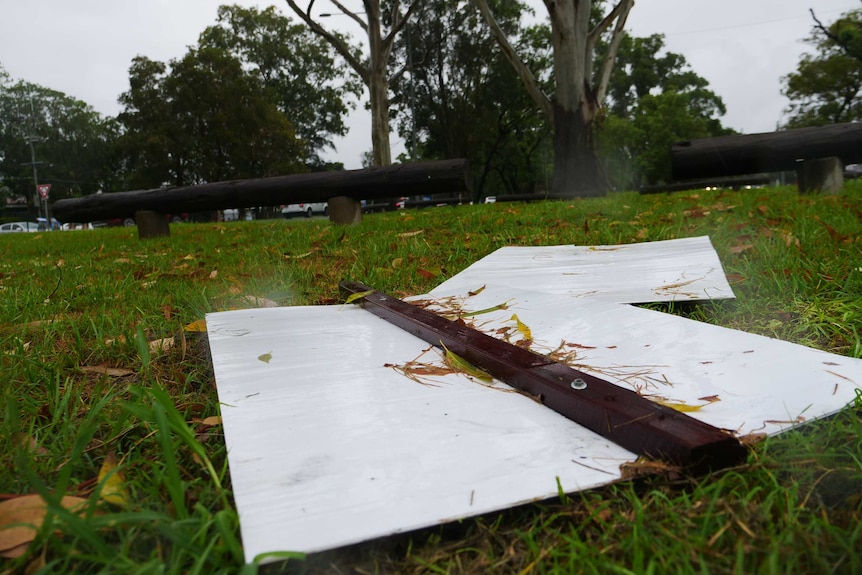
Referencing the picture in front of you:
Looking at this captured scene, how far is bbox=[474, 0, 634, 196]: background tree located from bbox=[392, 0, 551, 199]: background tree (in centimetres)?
1402

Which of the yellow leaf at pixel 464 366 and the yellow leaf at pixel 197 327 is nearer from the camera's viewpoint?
the yellow leaf at pixel 464 366

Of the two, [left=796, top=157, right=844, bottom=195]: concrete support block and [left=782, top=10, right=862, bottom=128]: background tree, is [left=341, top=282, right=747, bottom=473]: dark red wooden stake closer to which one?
[left=796, top=157, right=844, bottom=195]: concrete support block

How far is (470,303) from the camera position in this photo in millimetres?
2273

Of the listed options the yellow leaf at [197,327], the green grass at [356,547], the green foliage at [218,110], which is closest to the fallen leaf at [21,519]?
the green grass at [356,547]

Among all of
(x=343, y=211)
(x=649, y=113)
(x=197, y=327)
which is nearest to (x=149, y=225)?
(x=343, y=211)

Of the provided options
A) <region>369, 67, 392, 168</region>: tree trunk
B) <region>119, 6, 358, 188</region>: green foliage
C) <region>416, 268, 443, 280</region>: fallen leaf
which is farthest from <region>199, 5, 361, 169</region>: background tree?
<region>416, 268, 443, 280</region>: fallen leaf

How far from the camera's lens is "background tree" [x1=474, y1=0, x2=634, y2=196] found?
10008mm

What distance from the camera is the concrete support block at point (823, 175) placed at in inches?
218

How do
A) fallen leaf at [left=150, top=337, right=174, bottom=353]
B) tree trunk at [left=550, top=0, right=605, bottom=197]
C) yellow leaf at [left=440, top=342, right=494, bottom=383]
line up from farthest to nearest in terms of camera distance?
1. tree trunk at [left=550, top=0, right=605, bottom=197]
2. fallen leaf at [left=150, top=337, right=174, bottom=353]
3. yellow leaf at [left=440, top=342, right=494, bottom=383]

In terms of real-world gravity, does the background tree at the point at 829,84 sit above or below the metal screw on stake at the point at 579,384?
above

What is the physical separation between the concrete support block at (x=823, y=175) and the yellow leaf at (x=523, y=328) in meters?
5.03

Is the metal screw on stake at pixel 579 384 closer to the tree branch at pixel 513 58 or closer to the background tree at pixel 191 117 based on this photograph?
the tree branch at pixel 513 58

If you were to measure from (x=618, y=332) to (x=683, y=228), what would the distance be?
2.36 metres

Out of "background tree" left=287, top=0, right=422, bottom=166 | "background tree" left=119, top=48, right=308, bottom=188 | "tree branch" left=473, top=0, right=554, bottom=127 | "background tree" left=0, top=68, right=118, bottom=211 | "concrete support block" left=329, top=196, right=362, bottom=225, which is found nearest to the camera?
"concrete support block" left=329, top=196, right=362, bottom=225
